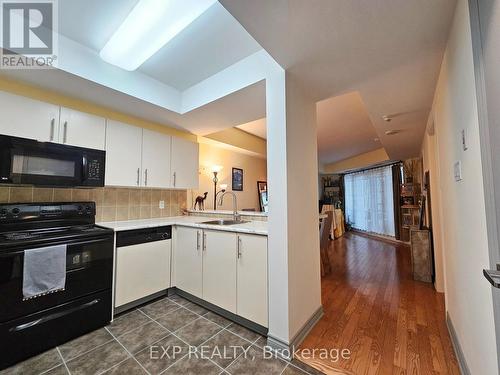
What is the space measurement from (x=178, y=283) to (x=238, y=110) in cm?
215

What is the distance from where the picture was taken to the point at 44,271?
1555 millimetres

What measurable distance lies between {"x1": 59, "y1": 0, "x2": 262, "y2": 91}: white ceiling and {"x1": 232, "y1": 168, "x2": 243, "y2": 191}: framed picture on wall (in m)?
2.43

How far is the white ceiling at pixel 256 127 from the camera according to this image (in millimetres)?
3770

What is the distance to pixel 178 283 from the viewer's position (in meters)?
2.41

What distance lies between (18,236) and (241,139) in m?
3.40

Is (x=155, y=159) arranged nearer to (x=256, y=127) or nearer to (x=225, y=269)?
(x=225, y=269)

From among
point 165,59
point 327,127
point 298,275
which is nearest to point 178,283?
point 298,275

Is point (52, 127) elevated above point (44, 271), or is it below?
above

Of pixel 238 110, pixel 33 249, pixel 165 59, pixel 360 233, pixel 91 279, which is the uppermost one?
pixel 165 59

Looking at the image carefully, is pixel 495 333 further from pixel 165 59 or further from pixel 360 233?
pixel 360 233

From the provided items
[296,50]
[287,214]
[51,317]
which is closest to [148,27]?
[296,50]

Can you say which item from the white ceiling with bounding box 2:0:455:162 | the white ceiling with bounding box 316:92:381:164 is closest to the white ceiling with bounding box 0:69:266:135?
the white ceiling with bounding box 2:0:455:162

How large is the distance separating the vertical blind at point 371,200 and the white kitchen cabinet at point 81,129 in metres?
6.48

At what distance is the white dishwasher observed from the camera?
2012mm
